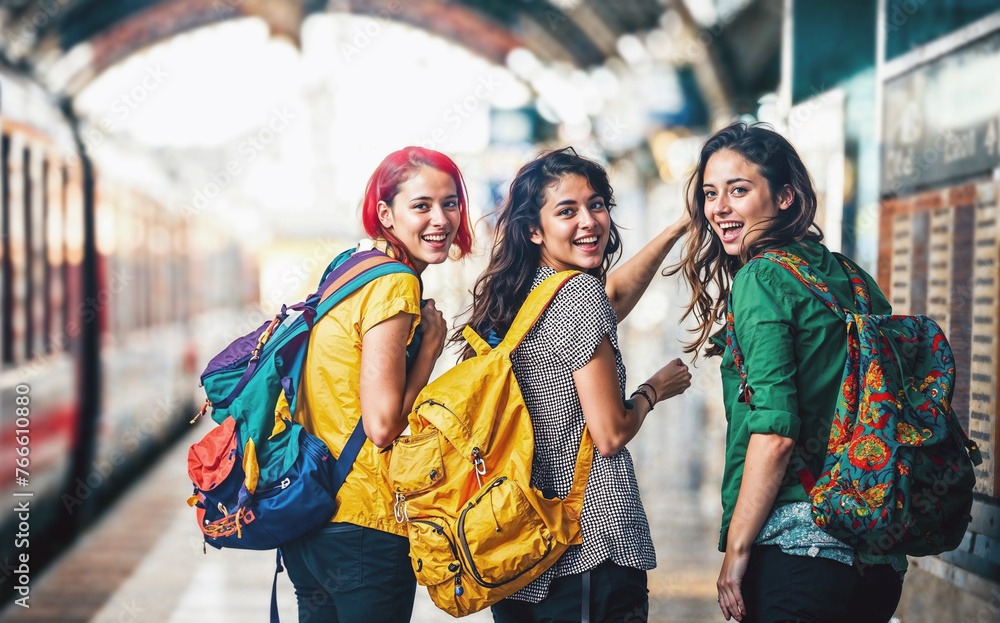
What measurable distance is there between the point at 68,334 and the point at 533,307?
5.52 m

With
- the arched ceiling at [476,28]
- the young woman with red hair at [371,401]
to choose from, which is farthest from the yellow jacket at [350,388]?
the arched ceiling at [476,28]

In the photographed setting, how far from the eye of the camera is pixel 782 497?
1.80m

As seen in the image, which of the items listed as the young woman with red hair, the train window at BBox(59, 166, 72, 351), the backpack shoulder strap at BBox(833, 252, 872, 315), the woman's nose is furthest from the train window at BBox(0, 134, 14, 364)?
the backpack shoulder strap at BBox(833, 252, 872, 315)

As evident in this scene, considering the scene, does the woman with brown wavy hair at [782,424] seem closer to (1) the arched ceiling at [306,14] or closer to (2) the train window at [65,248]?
(2) the train window at [65,248]

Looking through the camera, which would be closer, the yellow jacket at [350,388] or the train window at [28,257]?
the yellow jacket at [350,388]

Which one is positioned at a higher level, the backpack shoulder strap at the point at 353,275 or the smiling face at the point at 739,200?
the smiling face at the point at 739,200

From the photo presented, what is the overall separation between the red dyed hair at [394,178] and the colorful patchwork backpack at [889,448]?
2.37 ft

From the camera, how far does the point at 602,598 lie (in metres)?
1.86

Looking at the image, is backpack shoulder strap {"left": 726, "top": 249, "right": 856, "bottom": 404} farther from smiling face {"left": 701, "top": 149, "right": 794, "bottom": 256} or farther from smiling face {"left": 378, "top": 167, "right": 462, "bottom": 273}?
smiling face {"left": 378, "top": 167, "right": 462, "bottom": 273}

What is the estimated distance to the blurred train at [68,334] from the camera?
529cm

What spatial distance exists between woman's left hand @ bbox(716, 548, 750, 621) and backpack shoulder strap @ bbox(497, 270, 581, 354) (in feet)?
1.86

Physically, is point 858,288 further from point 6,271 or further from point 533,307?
point 6,271

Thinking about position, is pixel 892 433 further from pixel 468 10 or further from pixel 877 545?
pixel 468 10

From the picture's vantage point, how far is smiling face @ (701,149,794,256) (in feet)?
6.30
